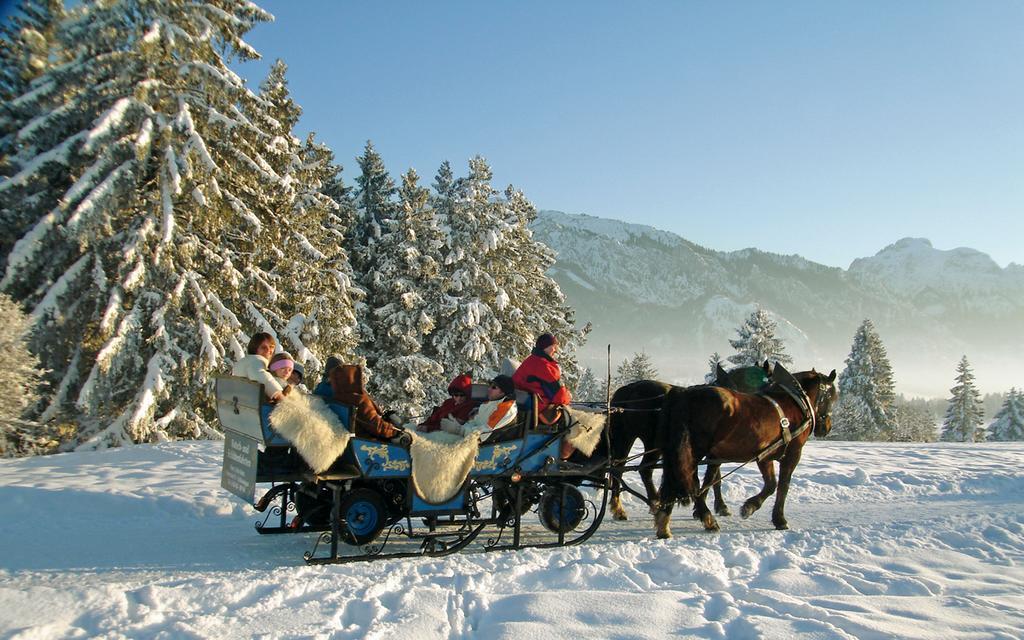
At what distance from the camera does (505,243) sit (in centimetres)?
2764

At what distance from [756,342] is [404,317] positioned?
874 inches

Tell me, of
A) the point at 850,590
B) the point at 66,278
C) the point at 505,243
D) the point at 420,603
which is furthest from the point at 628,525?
the point at 505,243

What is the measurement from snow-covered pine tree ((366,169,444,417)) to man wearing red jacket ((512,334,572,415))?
17.4 meters

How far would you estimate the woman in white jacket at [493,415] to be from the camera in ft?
24.0

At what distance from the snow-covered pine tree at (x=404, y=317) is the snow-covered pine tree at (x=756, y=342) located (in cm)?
1953

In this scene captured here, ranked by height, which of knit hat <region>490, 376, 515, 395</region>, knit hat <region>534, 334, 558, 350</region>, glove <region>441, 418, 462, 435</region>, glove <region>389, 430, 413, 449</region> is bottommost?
glove <region>389, 430, 413, 449</region>

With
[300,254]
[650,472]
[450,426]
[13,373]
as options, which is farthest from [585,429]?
[300,254]

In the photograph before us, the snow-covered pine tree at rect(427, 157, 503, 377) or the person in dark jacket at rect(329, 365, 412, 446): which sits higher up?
the snow-covered pine tree at rect(427, 157, 503, 377)

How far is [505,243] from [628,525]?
1984 centimetres

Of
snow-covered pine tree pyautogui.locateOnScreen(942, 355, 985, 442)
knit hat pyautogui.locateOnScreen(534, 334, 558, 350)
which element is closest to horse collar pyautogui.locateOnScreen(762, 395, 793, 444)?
knit hat pyautogui.locateOnScreen(534, 334, 558, 350)

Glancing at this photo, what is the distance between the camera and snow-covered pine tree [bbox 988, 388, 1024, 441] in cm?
4528

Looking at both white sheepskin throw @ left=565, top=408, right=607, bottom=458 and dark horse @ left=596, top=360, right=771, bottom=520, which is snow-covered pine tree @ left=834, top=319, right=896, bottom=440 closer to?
dark horse @ left=596, top=360, right=771, bottom=520

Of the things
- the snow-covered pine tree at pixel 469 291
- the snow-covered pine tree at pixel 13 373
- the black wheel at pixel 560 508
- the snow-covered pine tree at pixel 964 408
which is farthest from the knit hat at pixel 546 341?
the snow-covered pine tree at pixel 964 408

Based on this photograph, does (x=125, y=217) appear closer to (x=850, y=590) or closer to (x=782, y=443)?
(x=782, y=443)
